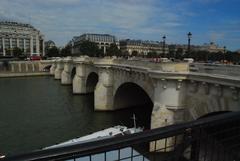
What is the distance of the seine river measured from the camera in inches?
873

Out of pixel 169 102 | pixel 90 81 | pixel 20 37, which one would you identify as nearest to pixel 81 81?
pixel 90 81

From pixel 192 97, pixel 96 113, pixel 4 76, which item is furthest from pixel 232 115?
pixel 4 76

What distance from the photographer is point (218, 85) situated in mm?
14281

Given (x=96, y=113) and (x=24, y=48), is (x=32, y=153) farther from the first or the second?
(x=24, y=48)

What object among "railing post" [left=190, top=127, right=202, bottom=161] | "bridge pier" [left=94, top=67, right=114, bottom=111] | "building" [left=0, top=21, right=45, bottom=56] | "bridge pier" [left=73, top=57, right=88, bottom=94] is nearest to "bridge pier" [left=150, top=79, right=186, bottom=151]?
"railing post" [left=190, top=127, right=202, bottom=161]

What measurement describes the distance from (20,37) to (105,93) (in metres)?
156

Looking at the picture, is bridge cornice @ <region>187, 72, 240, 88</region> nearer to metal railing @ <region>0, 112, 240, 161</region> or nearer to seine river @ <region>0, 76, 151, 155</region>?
metal railing @ <region>0, 112, 240, 161</region>

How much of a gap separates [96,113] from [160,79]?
15152 mm

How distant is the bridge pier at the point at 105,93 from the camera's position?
3222 cm

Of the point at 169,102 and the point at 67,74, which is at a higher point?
Answer: the point at 169,102

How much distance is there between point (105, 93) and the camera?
32.2 m

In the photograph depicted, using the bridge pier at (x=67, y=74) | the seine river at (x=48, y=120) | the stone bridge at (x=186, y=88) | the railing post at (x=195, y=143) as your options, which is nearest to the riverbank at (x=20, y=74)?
the bridge pier at (x=67, y=74)

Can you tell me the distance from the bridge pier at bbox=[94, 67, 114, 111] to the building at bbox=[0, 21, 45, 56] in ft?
470

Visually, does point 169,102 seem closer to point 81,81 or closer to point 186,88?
point 186,88
